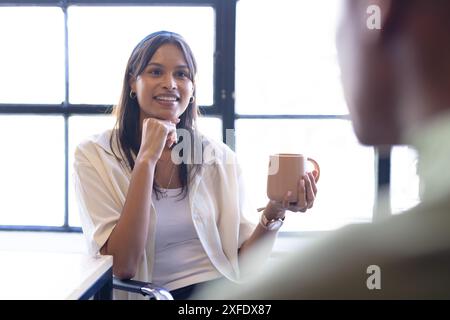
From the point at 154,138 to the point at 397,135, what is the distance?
0.68 metres

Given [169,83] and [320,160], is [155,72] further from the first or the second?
[320,160]

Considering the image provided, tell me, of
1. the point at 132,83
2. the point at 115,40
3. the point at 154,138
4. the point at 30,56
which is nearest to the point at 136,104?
the point at 132,83

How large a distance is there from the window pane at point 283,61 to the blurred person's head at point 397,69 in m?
1.21

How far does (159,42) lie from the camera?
1.02 m

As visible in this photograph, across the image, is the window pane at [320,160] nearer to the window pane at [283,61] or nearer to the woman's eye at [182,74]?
the window pane at [283,61]

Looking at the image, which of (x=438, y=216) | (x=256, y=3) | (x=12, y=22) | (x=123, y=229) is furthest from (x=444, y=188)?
(x=12, y=22)

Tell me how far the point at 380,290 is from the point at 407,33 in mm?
207

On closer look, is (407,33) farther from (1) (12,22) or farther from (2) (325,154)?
(1) (12,22)

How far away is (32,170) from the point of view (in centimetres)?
166

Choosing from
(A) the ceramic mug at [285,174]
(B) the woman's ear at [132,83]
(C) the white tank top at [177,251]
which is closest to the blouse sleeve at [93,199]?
(C) the white tank top at [177,251]

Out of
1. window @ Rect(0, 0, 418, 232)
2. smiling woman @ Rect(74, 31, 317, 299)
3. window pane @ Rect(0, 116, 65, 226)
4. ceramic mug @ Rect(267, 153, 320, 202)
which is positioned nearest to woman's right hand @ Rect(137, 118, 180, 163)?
smiling woman @ Rect(74, 31, 317, 299)

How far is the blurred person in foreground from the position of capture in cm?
31

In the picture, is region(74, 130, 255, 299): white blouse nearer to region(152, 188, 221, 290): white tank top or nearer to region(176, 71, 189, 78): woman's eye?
region(152, 188, 221, 290): white tank top

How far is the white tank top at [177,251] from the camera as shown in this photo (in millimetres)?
955
